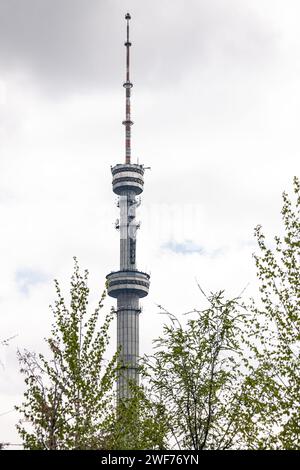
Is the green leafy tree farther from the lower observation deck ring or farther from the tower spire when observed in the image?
the tower spire

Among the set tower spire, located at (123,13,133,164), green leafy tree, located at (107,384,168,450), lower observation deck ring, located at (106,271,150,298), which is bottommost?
green leafy tree, located at (107,384,168,450)

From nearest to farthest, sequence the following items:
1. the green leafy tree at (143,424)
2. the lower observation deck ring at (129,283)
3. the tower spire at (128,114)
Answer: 1. the green leafy tree at (143,424)
2. the lower observation deck ring at (129,283)
3. the tower spire at (128,114)

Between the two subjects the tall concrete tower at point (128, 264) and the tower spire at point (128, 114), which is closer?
the tall concrete tower at point (128, 264)

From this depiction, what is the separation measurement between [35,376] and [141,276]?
131 m

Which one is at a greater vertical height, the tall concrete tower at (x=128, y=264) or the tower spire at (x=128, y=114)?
the tower spire at (x=128, y=114)

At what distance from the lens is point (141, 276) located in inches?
6506

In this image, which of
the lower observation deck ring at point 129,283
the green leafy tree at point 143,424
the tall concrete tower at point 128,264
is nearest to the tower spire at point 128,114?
the tall concrete tower at point 128,264

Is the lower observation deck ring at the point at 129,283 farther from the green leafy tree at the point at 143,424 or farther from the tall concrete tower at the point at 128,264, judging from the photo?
the green leafy tree at the point at 143,424

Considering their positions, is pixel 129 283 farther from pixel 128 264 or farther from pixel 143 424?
pixel 143 424

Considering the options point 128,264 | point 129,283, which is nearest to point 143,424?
point 129,283

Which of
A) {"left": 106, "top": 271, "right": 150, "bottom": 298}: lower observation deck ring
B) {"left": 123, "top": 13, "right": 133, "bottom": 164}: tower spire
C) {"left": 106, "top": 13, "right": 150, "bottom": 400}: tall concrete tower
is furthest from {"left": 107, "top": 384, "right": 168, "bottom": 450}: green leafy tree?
{"left": 123, "top": 13, "right": 133, "bottom": 164}: tower spire

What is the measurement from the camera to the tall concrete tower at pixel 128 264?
164 meters

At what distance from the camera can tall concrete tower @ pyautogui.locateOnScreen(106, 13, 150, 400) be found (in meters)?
164
